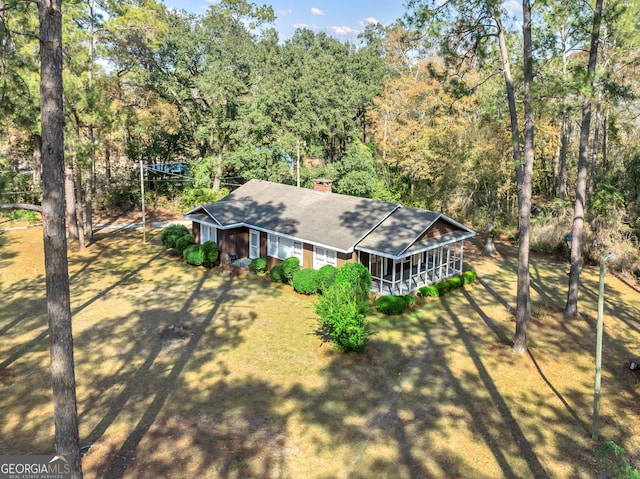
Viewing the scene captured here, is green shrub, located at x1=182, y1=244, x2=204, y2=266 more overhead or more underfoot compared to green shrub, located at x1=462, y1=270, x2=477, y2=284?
more overhead

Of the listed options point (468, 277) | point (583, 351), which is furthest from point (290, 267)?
point (583, 351)

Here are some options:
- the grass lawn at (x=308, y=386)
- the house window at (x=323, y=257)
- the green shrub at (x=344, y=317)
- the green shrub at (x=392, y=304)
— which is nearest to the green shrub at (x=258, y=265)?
the grass lawn at (x=308, y=386)

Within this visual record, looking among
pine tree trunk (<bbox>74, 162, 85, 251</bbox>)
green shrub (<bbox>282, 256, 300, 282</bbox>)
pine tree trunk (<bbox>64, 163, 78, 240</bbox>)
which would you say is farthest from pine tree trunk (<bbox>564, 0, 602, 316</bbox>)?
pine tree trunk (<bbox>74, 162, 85, 251</bbox>)

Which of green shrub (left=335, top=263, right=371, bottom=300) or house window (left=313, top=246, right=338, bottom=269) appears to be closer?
green shrub (left=335, top=263, right=371, bottom=300)

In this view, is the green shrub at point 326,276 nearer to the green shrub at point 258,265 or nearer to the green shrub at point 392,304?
the green shrub at point 392,304

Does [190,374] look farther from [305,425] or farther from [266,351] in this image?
[305,425]

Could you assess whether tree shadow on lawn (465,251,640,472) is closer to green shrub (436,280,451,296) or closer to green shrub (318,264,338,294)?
green shrub (436,280,451,296)

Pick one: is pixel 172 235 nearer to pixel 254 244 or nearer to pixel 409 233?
pixel 254 244
